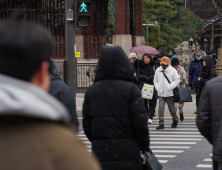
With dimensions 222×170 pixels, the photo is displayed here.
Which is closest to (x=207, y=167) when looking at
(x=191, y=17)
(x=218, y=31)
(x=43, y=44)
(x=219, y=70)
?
(x=43, y=44)

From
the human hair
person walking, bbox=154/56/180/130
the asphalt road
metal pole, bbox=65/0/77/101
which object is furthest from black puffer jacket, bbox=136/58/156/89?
the human hair

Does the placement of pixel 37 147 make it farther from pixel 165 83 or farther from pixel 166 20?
pixel 166 20

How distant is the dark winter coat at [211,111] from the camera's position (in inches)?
146

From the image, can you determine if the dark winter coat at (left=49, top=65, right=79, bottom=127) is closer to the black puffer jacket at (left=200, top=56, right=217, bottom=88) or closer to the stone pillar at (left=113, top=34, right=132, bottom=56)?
the black puffer jacket at (left=200, top=56, right=217, bottom=88)

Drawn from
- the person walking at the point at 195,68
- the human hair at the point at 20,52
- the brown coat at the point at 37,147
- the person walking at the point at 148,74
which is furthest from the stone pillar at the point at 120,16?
the brown coat at the point at 37,147

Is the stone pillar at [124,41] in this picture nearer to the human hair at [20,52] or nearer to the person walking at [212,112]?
the person walking at [212,112]

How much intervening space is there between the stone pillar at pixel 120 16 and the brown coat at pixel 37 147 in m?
20.7

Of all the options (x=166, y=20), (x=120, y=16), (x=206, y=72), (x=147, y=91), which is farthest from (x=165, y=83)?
(x=166, y=20)

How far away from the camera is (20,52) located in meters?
1.38

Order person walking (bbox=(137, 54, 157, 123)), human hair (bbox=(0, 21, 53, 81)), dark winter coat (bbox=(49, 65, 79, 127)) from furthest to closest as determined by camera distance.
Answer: person walking (bbox=(137, 54, 157, 123)) → dark winter coat (bbox=(49, 65, 79, 127)) → human hair (bbox=(0, 21, 53, 81))

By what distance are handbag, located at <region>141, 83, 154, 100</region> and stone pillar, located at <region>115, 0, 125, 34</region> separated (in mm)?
11170

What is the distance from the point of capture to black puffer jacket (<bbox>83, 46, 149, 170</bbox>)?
3883mm

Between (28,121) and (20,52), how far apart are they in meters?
0.22

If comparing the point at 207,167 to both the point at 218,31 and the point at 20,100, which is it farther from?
the point at 218,31
